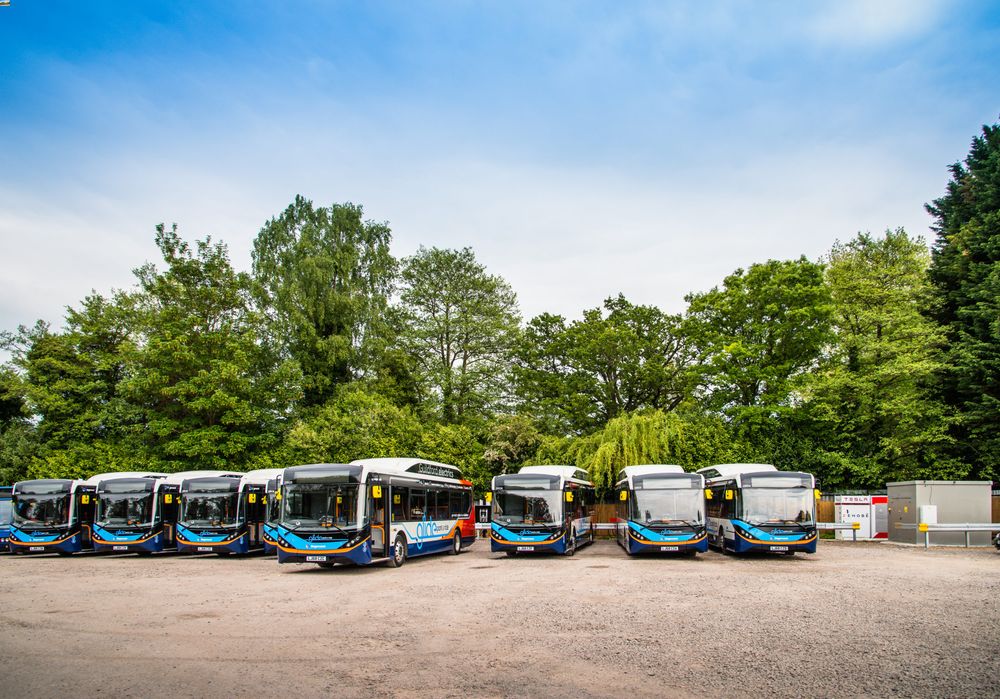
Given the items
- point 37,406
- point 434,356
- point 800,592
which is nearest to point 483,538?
point 434,356

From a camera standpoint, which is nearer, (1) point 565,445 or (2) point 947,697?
(2) point 947,697

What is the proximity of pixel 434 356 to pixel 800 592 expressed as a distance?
111 feet

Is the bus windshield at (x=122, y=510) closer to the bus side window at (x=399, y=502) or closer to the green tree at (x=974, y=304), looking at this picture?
the bus side window at (x=399, y=502)

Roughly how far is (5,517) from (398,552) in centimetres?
1677

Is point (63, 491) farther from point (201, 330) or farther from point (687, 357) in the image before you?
point (687, 357)

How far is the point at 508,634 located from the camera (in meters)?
9.94

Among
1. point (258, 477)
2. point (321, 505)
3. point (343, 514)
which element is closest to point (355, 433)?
point (258, 477)

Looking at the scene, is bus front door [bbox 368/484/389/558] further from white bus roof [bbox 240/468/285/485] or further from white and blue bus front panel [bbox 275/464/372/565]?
white bus roof [bbox 240/468/285/485]

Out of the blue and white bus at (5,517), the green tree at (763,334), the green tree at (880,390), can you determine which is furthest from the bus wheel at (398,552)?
the green tree at (880,390)

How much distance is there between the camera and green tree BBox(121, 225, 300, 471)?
4031cm

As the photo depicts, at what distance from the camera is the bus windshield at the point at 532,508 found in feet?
76.1

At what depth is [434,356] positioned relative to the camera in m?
46.3

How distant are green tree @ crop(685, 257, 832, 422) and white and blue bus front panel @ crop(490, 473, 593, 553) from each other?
16.5 metres

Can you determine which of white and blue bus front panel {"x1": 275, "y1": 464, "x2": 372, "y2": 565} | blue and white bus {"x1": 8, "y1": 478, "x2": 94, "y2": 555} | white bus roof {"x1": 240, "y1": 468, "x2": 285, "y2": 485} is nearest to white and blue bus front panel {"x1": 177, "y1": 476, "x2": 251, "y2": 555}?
white bus roof {"x1": 240, "y1": 468, "x2": 285, "y2": 485}
